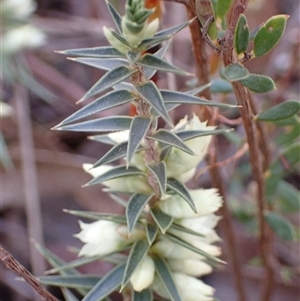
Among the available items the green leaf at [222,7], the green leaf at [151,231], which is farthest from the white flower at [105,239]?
the green leaf at [222,7]

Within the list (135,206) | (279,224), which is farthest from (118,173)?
(279,224)

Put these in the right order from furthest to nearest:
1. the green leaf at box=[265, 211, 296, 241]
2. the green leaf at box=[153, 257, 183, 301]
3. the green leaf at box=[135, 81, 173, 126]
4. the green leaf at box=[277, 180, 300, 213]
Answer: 1. the green leaf at box=[277, 180, 300, 213]
2. the green leaf at box=[265, 211, 296, 241]
3. the green leaf at box=[153, 257, 183, 301]
4. the green leaf at box=[135, 81, 173, 126]

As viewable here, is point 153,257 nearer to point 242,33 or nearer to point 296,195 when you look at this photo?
point 242,33

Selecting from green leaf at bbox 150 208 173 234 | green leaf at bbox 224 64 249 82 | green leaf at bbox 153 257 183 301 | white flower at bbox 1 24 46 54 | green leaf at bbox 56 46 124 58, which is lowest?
green leaf at bbox 153 257 183 301

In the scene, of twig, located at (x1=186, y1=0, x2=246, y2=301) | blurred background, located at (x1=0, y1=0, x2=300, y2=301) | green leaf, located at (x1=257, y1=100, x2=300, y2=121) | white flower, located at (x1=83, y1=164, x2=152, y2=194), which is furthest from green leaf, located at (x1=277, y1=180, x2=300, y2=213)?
white flower, located at (x1=83, y1=164, x2=152, y2=194)

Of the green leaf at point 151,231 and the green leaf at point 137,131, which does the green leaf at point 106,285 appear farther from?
the green leaf at point 137,131

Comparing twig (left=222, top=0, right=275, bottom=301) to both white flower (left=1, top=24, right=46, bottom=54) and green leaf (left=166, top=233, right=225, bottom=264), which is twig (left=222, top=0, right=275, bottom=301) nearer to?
green leaf (left=166, top=233, right=225, bottom=264)

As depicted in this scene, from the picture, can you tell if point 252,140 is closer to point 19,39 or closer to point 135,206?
point 135,206
